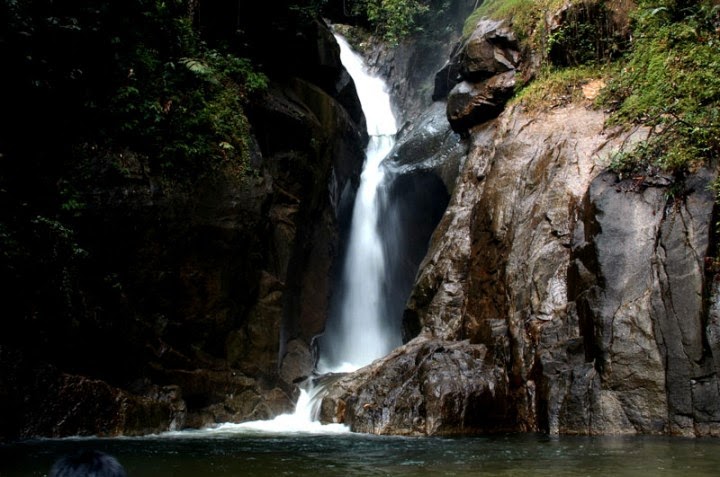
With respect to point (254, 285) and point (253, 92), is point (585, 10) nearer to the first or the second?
point (253, 92)

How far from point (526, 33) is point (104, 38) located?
32.5ft

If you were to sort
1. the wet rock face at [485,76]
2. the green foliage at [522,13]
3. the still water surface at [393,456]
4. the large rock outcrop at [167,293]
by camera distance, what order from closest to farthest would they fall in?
the still water surface at [393,456]
the large rock outcrop at [167,293]
the green foliage at [522,13]
the wet rock face at [485,76]

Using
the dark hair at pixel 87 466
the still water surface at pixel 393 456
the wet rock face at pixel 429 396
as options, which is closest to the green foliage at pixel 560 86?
the wet rock face at pixel 429 396

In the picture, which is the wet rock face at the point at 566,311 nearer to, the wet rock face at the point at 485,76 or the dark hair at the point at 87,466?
the wet rock face at the point at 485,76

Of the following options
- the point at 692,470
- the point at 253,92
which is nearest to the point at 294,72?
the point at 253,92

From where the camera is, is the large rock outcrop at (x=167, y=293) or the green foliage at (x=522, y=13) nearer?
the large rock outcrop at (x=167, y=293)

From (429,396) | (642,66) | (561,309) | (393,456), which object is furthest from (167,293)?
(642,66)

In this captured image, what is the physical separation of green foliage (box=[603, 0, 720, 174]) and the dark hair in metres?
9.32

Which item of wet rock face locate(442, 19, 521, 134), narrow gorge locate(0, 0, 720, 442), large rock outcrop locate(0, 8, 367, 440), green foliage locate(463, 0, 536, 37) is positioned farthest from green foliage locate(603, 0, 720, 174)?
large rock outcrop locate(0, 8, 367, 440)

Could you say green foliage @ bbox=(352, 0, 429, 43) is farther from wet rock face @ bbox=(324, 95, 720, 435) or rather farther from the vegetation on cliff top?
wet rock face @ bbox=(324, 95, 720, 435)

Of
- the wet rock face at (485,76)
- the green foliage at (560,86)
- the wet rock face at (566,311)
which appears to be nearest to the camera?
the wet rock face at (566,311)

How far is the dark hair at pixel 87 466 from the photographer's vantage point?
2.36 m

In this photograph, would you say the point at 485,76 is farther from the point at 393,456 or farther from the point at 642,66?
the point at 393,456

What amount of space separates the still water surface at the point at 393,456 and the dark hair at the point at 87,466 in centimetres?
344
